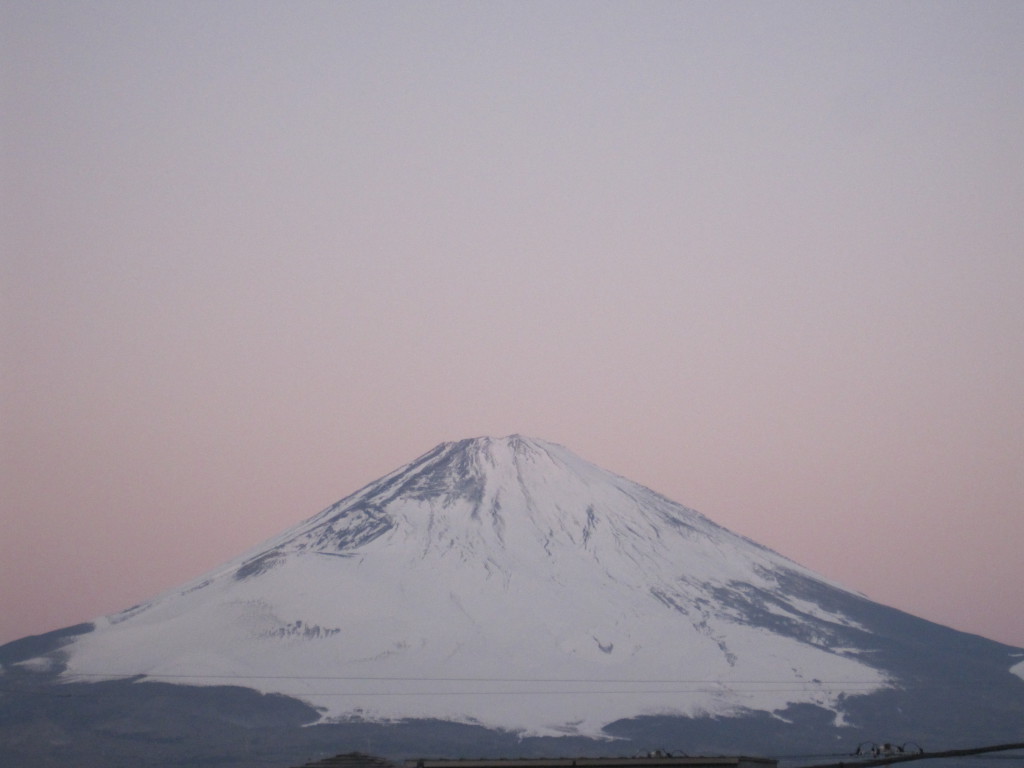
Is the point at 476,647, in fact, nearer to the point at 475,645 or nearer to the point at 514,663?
the point at 475,645

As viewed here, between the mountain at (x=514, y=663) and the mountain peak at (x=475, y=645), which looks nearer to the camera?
the mountain at (x=514, y=663)

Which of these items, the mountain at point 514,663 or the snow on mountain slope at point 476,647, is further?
the snow on mountain slope at point 476,647

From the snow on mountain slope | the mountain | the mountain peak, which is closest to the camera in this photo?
the mountain

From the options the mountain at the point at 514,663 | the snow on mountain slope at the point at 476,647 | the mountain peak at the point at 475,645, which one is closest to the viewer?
the mountain at the point at 514,663

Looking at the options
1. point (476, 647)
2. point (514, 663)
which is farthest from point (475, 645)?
point (514, 663)

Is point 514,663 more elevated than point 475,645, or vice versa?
point 475,645

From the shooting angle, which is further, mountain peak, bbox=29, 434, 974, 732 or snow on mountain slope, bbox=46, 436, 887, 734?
mountain peak, bbox=29, 434, 974, 732

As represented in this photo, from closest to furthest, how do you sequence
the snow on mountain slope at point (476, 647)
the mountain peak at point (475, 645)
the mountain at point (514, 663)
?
1. the mountain at point (514, 663)
2. the snow on mountain slope at point (476, 647)
3. the mountain peak at point (475, 645)

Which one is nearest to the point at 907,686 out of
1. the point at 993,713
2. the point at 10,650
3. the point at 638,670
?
the point at 993,713

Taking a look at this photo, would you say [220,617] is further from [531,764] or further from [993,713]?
[531,764]

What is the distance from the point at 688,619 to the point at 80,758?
300ft

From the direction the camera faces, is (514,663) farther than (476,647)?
No

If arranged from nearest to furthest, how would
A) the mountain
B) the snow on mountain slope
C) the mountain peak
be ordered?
the mountain, the snow on mountain slope, the mountain peak

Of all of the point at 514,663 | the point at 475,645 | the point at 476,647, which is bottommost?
the point at 514,663
